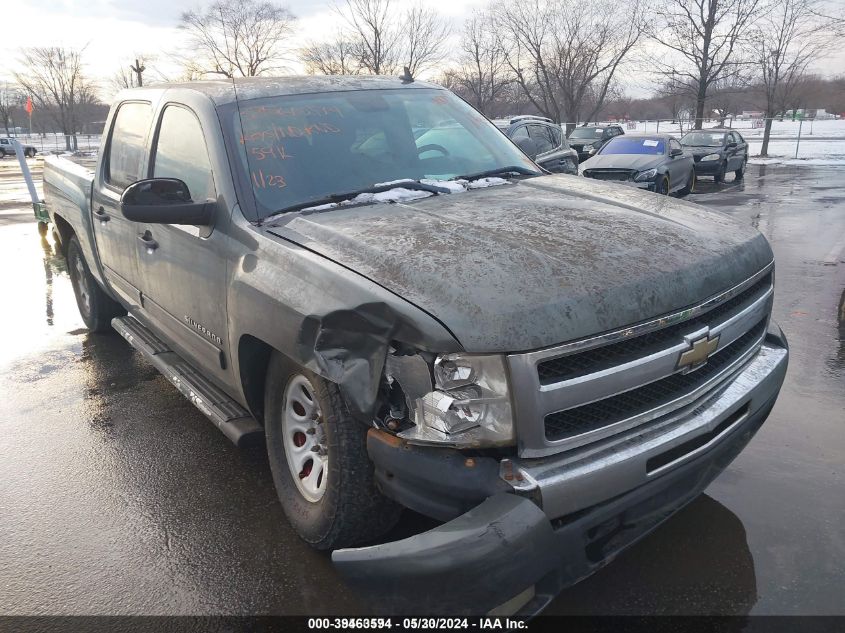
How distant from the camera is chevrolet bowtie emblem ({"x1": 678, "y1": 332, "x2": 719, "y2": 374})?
2379mm

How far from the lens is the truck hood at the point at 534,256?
6.90 ft

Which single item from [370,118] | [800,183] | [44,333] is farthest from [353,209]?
[800,183]

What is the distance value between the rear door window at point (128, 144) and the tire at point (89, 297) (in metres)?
1.29

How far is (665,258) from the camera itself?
2.48m

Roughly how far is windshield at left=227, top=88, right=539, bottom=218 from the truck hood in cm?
30

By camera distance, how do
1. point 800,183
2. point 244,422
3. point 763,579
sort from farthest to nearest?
1. point 800,183
2. point 244,422
3. point 763,579

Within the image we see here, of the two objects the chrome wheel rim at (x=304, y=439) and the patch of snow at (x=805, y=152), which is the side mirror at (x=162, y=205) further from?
the patch of snow at (x=805, y=152)

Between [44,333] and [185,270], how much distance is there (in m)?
3.72

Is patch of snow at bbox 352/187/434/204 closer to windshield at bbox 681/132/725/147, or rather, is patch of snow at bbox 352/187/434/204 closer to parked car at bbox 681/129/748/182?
parked car at bbox 681/129/748/182

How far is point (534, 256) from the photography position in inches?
93.9

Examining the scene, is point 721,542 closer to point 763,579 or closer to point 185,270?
point 763,579

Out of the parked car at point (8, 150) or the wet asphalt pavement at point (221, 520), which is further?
the parked car at point (8, 150)

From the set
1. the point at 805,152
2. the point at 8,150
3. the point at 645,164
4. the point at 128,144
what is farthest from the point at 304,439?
the point at 8,150

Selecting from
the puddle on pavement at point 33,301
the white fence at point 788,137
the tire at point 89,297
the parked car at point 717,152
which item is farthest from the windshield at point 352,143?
the white fence at point 788,137
